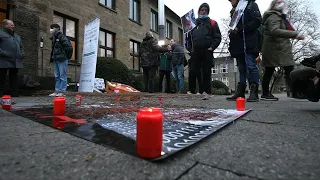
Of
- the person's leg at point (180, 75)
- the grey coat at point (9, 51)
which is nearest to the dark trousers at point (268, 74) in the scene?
the person's leg at point (180, 75)

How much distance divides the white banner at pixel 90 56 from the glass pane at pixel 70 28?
11.9 ft

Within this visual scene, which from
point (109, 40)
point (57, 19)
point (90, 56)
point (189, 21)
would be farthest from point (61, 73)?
point (109, 40)

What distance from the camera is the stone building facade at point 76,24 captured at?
8.26 metres

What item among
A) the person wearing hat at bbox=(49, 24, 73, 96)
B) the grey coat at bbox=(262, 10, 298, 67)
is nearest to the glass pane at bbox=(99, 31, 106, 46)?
the person wearing hat at bbox=(49, 24, 73, 96)

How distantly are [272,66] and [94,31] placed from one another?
4415 millimetres

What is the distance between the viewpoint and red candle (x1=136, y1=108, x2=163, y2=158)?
894mm

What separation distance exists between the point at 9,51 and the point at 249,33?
5.01 metres

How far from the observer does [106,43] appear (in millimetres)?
12312

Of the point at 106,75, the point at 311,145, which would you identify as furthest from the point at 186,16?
the point at 311,145

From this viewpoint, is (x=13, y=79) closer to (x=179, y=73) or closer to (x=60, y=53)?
(x=60, y=53)

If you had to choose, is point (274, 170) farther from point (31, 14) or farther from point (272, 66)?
point (31, 14)

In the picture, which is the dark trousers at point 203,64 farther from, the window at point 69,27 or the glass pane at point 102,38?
the glass pane at point 102,38

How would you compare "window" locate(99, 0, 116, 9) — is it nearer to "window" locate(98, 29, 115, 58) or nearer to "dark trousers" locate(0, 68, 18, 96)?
"window" locate(98, 29, 115, 58)

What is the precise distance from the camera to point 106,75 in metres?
9.38
